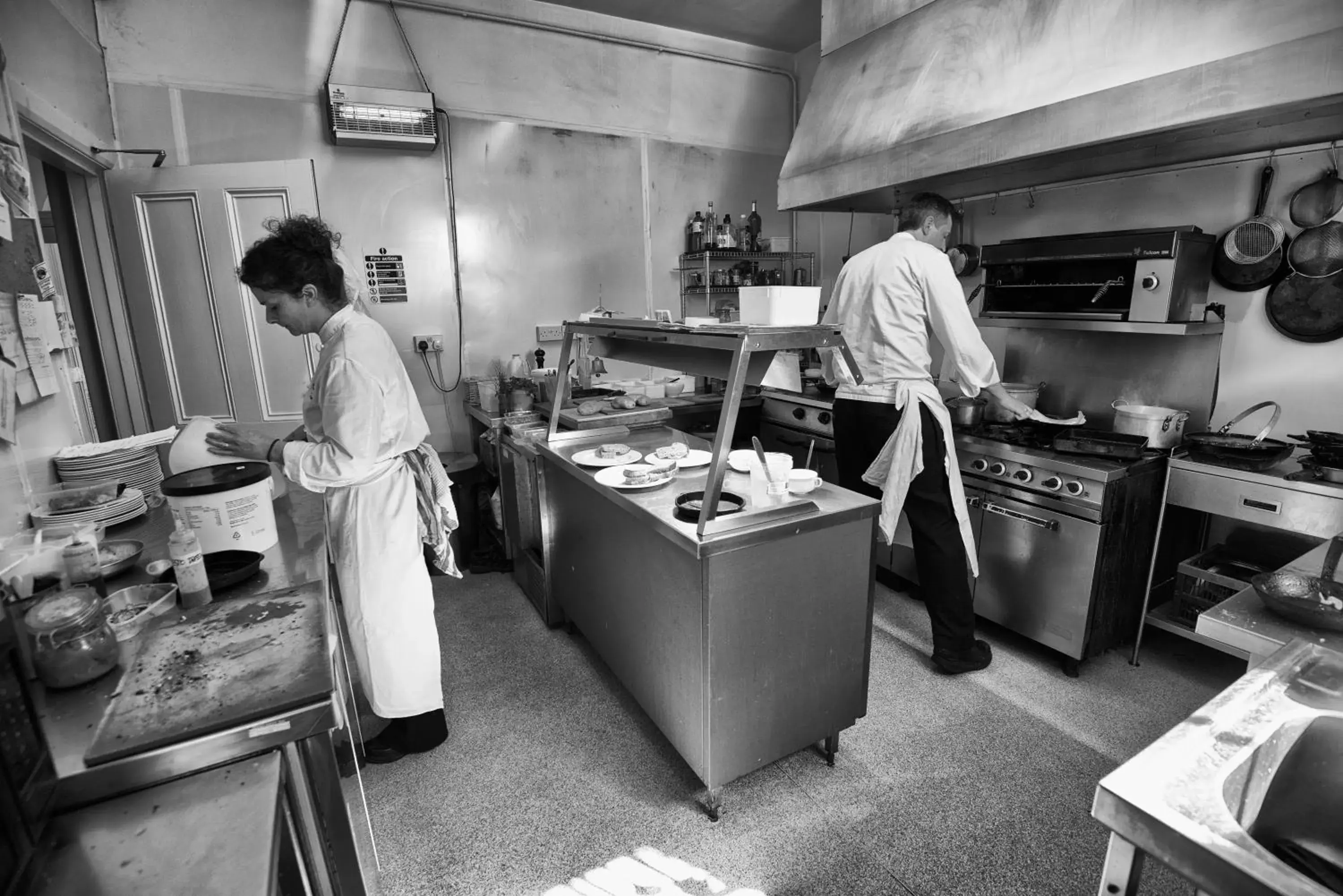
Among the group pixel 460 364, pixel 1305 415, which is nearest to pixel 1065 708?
pixel 1305 415

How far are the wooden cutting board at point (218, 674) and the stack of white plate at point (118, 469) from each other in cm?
94

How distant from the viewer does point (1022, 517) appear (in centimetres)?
249

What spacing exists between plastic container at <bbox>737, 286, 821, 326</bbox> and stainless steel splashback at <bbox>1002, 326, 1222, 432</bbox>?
69.6 inches

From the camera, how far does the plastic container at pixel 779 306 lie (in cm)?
164

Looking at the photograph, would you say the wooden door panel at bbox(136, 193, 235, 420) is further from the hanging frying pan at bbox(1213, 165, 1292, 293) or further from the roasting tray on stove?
the hanging frying pan at bbox(1213, 165, 1292, 293)

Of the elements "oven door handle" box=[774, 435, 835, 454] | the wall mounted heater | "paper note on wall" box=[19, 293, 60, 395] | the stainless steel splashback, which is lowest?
"oven door handle" box=[774, 435, 835, 454]

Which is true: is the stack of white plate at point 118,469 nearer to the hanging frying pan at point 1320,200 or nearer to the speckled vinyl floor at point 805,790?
the speckled vinyl floor at point 805,790

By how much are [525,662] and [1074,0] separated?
316 centimetres

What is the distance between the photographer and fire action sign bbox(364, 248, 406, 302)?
3.56 m

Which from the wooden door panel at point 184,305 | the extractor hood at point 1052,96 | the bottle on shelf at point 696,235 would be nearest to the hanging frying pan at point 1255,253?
the extractor hood at point 1052,96

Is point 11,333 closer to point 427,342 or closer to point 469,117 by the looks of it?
point 427,342

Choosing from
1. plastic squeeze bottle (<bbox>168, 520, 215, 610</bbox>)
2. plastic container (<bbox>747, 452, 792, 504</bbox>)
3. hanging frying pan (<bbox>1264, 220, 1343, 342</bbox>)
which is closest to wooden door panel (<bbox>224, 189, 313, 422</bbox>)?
plastic squeeze bottle (<bbox>168, 520, 215, 610</bbox>)

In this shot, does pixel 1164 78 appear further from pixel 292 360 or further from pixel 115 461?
pixel 292 360

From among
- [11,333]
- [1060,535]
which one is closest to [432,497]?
[11,333]
